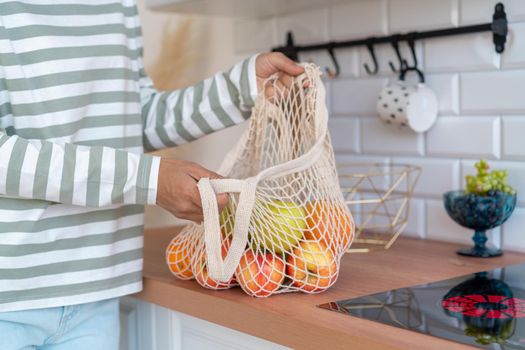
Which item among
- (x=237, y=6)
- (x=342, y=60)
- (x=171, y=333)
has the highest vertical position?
(x=237, y=6)

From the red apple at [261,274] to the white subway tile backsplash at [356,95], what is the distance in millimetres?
637

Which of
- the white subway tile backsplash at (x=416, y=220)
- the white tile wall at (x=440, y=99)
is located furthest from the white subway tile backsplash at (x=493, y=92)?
the white subway tile backsplash at (x=416, y=220)

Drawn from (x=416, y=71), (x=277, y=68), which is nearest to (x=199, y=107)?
(x=277, y=68)

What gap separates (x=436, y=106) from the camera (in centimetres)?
145

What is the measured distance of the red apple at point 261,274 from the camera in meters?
1.03

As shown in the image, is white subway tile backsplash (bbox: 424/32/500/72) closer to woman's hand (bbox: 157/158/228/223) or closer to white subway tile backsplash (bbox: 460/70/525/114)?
white subway tile backsplash (bbox: 460/70/525/114)

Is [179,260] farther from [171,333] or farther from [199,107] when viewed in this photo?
[199,107]

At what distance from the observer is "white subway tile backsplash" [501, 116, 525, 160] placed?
4.34ft

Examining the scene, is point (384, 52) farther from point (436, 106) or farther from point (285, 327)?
point (285, 327)

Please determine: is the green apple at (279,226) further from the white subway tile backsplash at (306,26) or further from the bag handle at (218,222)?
the white subway tile backsplash at (306,26)

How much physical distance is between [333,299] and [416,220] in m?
0.54

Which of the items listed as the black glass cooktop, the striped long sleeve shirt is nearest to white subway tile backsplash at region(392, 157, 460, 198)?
the black glass cooktop

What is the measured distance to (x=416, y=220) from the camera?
151cm

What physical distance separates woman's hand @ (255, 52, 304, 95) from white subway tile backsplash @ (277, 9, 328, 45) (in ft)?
1.65
